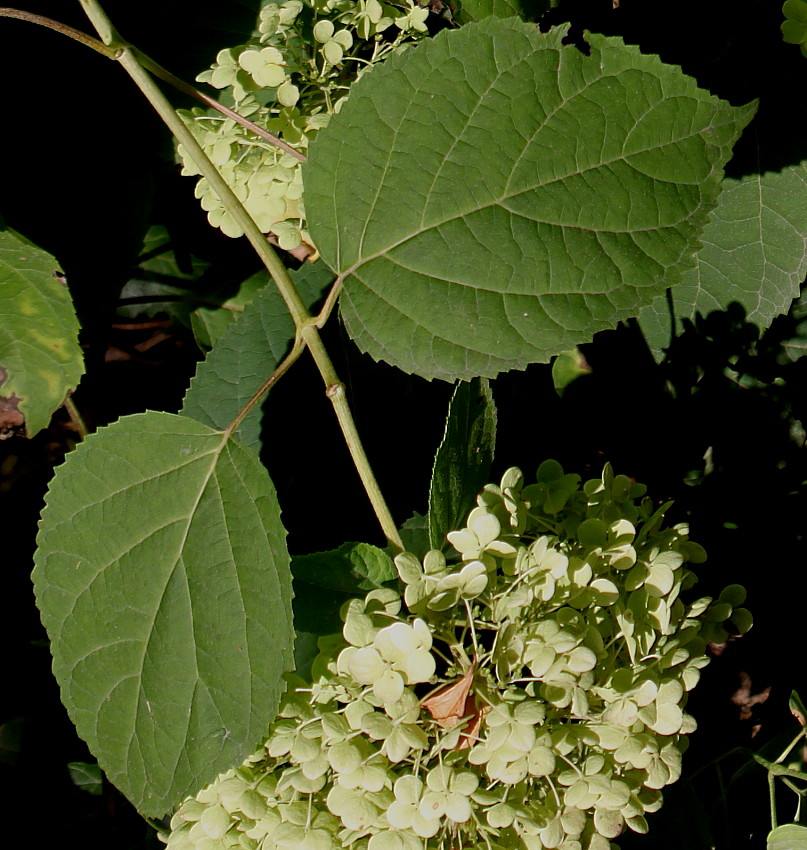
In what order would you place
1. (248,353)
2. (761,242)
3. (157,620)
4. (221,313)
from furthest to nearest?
(221,313)
(761,242)
(248,353)
(157,620)

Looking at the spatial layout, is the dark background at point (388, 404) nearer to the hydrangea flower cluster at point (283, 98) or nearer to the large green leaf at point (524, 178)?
the hydrangea flower cluster at point (283, 98)

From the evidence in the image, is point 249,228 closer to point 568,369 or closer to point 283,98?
point 283,98

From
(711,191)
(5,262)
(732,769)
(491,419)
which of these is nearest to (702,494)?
(732,769)

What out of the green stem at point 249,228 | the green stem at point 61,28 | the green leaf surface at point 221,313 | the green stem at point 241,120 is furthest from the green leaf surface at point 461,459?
the green leaf surface at point 221,313

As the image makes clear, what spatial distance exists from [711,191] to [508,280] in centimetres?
26

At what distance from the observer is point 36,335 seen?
133cm

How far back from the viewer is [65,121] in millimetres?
1723

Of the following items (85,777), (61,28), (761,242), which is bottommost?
(85,777)

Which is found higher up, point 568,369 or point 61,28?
point 61,28

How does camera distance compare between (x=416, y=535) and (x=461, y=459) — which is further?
(x=416, y=535)

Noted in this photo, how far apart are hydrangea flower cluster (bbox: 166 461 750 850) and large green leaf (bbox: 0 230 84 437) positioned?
63 cm

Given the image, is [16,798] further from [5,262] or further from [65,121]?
[65,121]

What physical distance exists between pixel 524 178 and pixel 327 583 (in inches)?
23.0

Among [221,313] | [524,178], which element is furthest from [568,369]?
[524,178]
